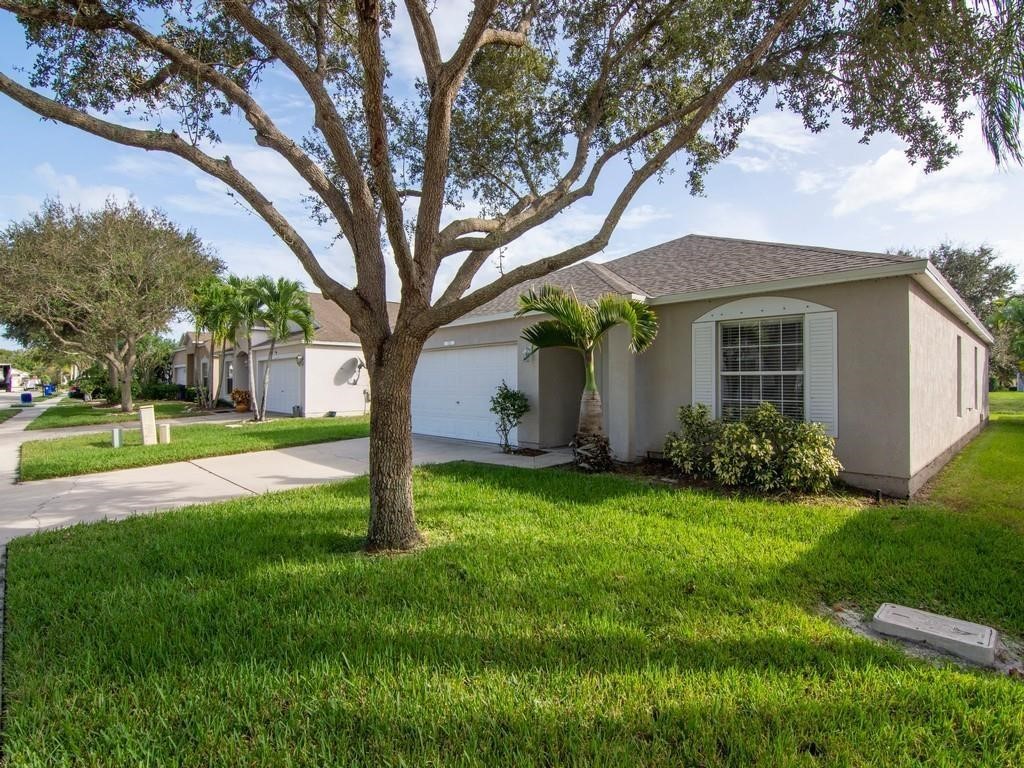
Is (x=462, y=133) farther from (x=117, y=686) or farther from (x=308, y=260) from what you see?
(x=117, y=686)

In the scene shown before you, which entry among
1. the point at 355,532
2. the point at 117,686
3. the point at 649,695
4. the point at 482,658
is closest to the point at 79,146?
the point at 355,532

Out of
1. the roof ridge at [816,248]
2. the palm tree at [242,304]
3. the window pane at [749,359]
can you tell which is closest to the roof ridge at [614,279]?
the window pane at [749,359]

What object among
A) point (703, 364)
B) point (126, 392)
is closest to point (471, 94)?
point (703, 364)

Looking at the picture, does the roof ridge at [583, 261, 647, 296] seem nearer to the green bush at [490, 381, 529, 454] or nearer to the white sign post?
the green bush at [490, 381, 529, 454]

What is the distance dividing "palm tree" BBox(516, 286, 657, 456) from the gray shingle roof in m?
0.87

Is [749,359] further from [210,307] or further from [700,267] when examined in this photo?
[210,307]

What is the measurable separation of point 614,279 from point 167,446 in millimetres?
10764

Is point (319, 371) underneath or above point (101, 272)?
underneath

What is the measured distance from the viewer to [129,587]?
13.4 ft

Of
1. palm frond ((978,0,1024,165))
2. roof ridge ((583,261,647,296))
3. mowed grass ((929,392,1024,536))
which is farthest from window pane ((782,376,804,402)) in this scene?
palm frond ((978,0,1024,165))

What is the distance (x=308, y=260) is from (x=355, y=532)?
2.83 metres

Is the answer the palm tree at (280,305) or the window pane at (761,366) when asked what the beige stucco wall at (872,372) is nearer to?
the window pane at (761,366)

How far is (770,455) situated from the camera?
6.96 metres

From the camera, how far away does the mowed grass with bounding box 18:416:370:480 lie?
9.44 metres
